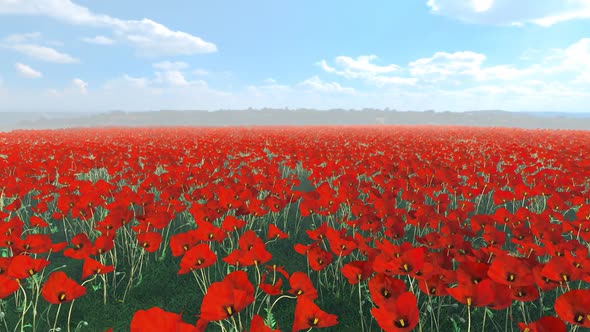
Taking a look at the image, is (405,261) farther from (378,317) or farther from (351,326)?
(351,326)

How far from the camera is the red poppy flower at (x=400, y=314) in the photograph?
5.63ft

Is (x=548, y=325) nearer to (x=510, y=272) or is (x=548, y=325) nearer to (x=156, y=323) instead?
(x=510, y=272)

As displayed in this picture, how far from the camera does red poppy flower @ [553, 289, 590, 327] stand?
1760 millimetres

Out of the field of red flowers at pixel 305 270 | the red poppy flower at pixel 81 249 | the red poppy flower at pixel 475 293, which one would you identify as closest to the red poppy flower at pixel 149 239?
the field of red flowers at pixel 305 270

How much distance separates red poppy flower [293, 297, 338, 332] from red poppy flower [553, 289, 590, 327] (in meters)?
1.22

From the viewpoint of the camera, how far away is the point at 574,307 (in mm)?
1788

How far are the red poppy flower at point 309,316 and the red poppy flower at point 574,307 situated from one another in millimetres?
1216

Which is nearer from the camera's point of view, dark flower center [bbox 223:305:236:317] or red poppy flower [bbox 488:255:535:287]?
dark flower center [bbox 223:305:236:317]

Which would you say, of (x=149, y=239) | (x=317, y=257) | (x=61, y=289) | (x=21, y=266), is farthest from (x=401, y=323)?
(x=21, y=266)

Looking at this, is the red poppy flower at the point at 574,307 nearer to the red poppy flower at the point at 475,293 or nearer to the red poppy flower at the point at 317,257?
the red poppy flower at the point at 475,293

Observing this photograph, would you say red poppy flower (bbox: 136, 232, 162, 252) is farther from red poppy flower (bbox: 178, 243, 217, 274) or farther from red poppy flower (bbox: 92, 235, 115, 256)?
red poppy flower (bbox: 178, 243, 217, 274)

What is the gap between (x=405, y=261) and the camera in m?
2.29

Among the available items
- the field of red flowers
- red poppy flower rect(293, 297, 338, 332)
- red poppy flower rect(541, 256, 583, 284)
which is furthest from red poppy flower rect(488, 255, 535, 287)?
red poppy flower rect(293, 297, 338, 332)

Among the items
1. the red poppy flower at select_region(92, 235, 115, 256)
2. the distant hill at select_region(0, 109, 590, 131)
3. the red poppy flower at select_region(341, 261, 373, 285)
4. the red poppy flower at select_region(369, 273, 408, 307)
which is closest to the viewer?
the red poppy flower at select_region(369, 273, 408, 307)
